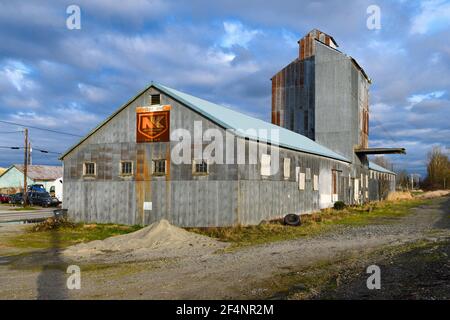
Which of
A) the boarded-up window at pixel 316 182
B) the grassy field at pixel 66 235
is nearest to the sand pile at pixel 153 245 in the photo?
the grassy field at pixel 66 235

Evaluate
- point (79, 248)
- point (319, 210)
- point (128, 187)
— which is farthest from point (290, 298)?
point (319, 210)

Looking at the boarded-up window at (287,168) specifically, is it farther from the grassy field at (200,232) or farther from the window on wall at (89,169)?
the window on wall at (89,169)

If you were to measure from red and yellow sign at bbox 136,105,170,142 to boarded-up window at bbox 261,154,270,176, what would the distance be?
4930 millimetres

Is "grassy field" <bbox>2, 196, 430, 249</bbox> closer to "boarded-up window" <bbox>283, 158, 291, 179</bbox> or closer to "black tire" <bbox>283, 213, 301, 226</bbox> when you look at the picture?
"black tire" <bbox>283, 213, 301, 226</bbox>

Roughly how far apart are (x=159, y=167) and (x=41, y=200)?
1269 inches

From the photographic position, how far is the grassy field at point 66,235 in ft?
57.7

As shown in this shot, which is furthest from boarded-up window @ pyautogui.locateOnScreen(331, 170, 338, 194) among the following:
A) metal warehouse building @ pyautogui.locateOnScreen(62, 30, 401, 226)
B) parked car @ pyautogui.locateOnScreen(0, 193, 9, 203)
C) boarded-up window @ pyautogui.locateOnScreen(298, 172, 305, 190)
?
parked car @ pyautogui.locateOnScreen(0, 193, 9, 203)

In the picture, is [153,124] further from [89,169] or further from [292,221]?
[292,221]

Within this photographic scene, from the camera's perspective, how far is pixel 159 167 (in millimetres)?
21859

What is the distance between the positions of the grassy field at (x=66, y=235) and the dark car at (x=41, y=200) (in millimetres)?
27888

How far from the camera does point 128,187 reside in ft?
73.6

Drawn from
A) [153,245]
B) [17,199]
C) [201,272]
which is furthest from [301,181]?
[17,199]

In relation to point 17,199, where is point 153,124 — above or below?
above

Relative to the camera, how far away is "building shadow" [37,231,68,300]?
28.9ft
